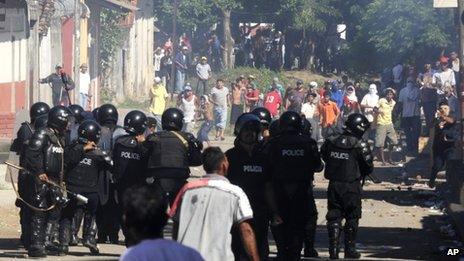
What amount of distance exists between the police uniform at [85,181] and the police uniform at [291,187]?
8.55 feet

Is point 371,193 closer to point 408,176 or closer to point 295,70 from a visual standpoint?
point 408,176

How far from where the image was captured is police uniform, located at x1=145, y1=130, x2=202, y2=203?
48.5 feet

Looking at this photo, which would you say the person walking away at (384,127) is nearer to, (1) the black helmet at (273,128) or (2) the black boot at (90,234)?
(1) the black helmet at (273,128)

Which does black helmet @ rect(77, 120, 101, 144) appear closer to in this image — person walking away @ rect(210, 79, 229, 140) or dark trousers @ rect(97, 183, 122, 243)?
dark trousers @ rect(97, 183, 122, 243)

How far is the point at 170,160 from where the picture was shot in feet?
48.5

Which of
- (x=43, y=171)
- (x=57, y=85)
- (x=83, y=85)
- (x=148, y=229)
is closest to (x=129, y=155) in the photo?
(x=43, y=171)

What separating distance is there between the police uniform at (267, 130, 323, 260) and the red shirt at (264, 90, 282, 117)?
74.8ft

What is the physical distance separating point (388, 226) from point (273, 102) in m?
17.6

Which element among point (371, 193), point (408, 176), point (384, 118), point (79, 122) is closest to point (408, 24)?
point (384, 118)

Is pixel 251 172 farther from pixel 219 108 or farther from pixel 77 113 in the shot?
→ pixel 219 108

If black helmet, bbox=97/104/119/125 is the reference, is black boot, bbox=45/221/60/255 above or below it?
below

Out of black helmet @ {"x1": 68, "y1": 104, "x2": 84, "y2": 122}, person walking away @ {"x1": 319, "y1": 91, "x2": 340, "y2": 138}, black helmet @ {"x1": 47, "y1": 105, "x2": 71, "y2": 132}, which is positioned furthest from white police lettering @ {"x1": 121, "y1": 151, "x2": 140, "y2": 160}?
person walking away @ {"x1": 319, "y1": 91, "x2": 340, "y2": 138}

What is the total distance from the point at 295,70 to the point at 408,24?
526 inches

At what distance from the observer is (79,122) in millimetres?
17828
